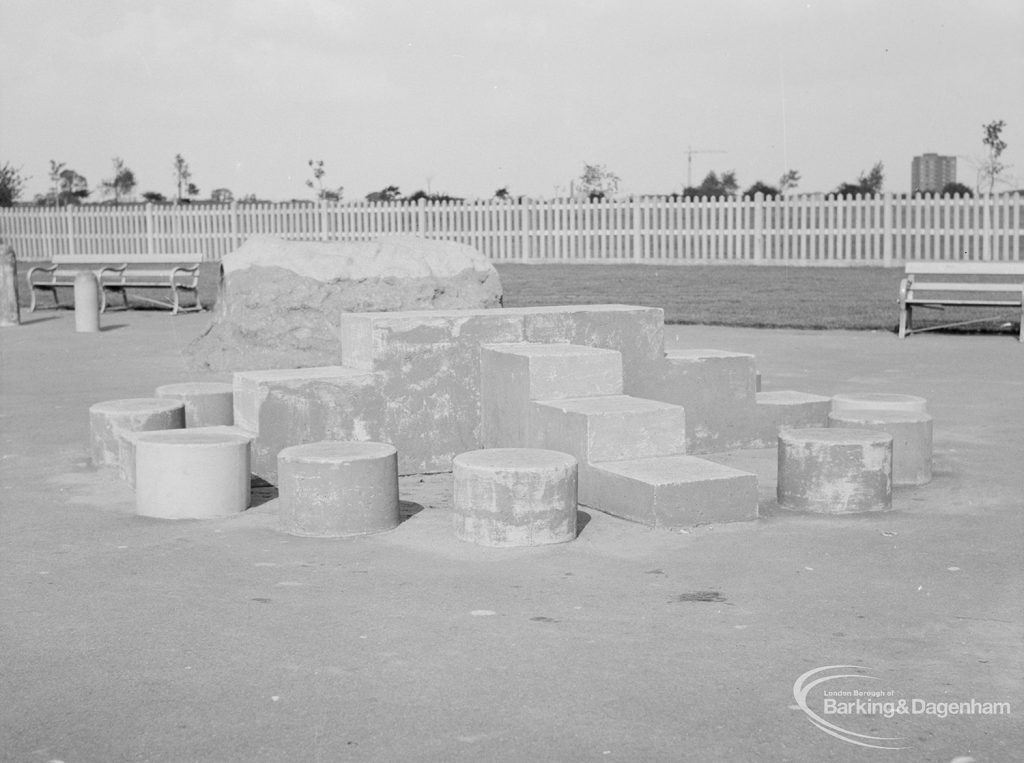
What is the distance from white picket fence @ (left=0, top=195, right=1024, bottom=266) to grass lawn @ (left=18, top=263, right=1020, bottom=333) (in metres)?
1.30

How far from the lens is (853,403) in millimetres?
8305

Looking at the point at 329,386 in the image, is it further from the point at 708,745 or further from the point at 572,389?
the point at 708,745

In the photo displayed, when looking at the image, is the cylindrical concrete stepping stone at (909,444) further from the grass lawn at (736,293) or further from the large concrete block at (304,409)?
the grass lawn at (736,293)

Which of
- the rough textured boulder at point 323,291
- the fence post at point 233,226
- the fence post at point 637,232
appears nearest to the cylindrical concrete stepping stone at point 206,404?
the rough textured boulder at point 323,291

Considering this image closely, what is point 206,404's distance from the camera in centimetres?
867

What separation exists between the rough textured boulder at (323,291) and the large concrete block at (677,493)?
19.2 feet

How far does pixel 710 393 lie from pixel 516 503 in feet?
A: 9.68

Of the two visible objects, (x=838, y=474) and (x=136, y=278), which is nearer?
(x=838, y=474)

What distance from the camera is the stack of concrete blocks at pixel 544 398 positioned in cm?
690

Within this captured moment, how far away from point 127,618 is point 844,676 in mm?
2571

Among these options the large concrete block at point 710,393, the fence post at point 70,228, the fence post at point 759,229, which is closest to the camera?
the large concrete block at point 710,393

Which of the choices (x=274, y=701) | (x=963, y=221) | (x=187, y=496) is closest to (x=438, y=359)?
(x=187, y=496)

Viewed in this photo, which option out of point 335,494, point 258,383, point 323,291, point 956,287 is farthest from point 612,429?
point 956,287
